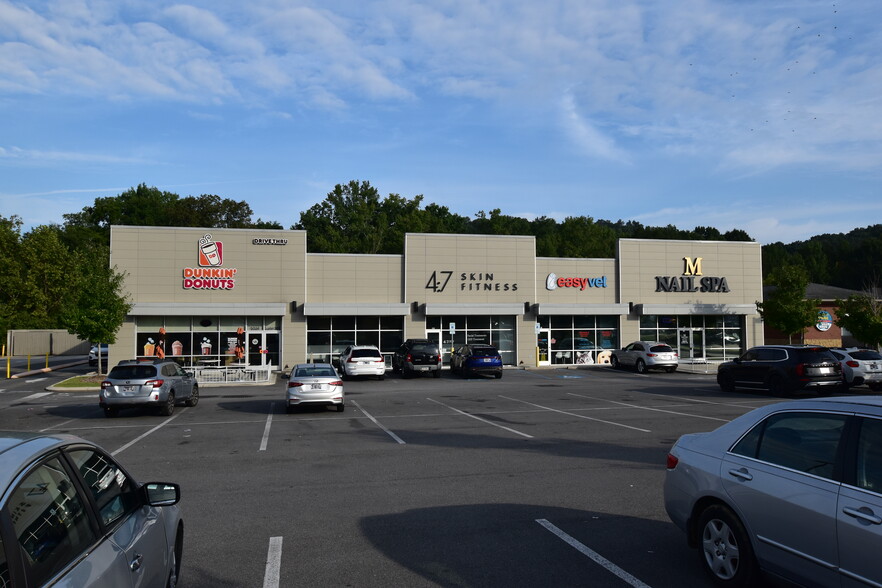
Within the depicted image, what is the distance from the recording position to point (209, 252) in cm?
3512

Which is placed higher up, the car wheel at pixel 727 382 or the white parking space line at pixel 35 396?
the car wheel at pixel 727 382

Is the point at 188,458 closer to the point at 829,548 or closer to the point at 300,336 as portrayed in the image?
the point at 829,548

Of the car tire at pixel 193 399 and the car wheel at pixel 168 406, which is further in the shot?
the car tire at pixel 193 399

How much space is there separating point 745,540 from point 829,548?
81 cm

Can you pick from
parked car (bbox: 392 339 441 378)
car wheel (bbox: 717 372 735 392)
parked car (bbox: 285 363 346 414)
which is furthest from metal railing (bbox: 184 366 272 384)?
car wheel (bbox: 717 372 735 392)

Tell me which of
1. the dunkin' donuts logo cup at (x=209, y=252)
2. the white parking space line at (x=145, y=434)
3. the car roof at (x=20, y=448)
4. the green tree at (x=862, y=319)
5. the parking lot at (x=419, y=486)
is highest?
the dunkin' donuts logo cup at (x=209, y=252)

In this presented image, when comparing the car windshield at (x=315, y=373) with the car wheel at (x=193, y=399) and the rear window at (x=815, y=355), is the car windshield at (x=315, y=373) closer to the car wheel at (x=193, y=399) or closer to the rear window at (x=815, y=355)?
the car wheel at (x=193, y=399)

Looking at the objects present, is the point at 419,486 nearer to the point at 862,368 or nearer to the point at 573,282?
the point at 862,368

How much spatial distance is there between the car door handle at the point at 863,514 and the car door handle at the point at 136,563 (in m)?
4.35

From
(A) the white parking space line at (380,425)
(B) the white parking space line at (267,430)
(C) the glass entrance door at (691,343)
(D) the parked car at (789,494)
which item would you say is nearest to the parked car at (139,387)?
(B) the white parking space line at (267,430)

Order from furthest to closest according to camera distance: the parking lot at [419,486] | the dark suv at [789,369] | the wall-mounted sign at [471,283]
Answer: the wall-mounted sign at [471,283] < the dark suv at [789,369] < the parking lot at [419,486]

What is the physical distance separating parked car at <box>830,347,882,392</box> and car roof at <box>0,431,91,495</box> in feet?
80.1

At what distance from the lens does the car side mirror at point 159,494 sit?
424cm

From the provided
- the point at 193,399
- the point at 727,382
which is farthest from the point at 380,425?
the point at 727,382
